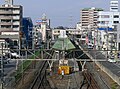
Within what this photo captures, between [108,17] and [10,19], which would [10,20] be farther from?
[108,17]

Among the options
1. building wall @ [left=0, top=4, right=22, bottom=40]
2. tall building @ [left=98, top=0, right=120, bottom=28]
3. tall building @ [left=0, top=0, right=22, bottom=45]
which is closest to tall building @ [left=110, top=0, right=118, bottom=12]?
tall building @ [left=98, top=0, right=120, bottom=28]

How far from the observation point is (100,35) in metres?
57.3

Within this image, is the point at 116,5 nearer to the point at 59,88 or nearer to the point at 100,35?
the point at 100,35

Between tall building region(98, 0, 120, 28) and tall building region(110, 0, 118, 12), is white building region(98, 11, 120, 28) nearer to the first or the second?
tall building region(98, 0, 120, 28)

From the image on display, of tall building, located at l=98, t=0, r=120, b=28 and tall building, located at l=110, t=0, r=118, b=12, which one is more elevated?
tall building, located at l=110, t=0, r=118, b=12

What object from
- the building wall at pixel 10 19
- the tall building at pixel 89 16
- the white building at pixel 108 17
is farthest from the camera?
the tall building at pixel 89 16

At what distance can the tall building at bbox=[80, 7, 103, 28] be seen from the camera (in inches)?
4454

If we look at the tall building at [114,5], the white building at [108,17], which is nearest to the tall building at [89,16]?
the tall building at [114,5]

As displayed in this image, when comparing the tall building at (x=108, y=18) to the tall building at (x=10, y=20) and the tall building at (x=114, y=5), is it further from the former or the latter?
the tall building at (x=10, y=20)

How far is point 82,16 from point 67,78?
99.8 meters

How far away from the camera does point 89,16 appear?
116062mm

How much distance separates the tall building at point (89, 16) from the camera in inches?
4454

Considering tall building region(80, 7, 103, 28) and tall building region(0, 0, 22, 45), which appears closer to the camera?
tall building region(0, 0, 22, 45)

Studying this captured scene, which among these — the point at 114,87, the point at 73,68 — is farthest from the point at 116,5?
the point at 114,87
